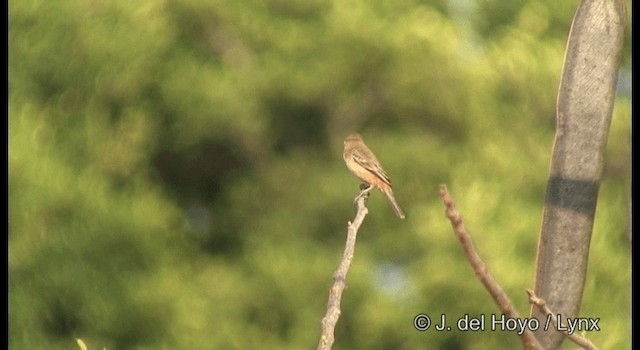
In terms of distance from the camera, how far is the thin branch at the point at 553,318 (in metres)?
1.48

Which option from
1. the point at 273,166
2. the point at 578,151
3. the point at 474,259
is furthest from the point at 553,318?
the point at 273,166

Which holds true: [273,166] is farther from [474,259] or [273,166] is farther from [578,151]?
[474,259]

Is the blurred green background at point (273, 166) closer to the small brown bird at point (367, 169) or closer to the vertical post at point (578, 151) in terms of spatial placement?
the small brown bird at point (367, 169)

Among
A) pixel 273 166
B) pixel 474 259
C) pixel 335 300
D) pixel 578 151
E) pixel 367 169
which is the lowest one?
pixel 474 259

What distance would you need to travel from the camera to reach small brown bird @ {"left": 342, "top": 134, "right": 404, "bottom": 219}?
346 centimetres

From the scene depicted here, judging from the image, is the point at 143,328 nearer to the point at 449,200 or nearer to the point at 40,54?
the point at 40,54

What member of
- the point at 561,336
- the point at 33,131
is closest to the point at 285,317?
the point at 33,131

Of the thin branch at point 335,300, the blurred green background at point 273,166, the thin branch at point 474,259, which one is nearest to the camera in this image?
the thin branch at point 474,259

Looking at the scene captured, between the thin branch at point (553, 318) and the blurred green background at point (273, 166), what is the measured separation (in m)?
4.41

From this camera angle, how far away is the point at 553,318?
1693mm

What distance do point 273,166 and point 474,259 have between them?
7.29 m

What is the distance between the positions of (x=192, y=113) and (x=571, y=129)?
6984mm

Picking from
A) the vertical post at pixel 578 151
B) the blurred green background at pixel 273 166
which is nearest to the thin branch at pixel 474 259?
the vertical post at pixel 578 151

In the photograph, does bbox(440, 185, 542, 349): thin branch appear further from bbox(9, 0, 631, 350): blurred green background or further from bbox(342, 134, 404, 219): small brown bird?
bbox(9, 0, 631, 350): blurred green background
